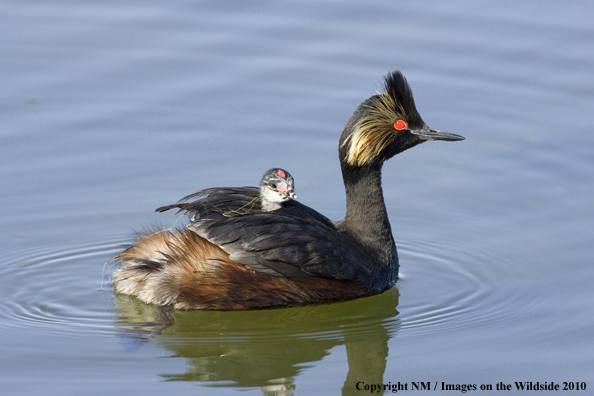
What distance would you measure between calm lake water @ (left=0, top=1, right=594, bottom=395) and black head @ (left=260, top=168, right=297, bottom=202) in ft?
3.10

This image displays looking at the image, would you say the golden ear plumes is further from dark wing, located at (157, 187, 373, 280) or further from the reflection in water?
the reflection in water

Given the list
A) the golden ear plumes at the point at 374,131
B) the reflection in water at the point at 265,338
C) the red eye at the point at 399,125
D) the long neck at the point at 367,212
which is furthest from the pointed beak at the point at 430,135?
the reflection in water at the point at 265,338

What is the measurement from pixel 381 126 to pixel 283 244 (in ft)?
4.72

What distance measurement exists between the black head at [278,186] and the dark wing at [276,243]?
0.58ft

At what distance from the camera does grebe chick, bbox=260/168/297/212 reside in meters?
8.69

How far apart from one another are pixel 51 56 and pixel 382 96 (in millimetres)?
5440

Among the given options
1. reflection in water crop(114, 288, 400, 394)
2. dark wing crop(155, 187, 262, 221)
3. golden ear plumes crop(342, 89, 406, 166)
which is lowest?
reflection in water crop(114, 288, 400, 394)

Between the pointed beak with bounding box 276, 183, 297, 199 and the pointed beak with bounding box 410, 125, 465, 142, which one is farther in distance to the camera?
the pointed beak with bounding box 410, 125, 465, 142

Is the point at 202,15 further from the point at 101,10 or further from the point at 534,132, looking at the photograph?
the point at 534,132

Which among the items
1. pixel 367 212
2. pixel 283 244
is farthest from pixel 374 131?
pixel 283 244

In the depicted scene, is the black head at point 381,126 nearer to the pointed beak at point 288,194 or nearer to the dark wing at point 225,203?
the pointed beak at point 288,194

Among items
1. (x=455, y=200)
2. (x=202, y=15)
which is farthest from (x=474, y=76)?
(x=202, y=15)

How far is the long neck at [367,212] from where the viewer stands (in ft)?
29.9

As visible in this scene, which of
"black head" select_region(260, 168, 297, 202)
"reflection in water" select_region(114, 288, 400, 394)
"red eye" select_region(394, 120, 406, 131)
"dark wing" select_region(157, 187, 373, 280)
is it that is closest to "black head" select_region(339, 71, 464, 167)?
"red eye" select_region(394, 120, 406, 131)
